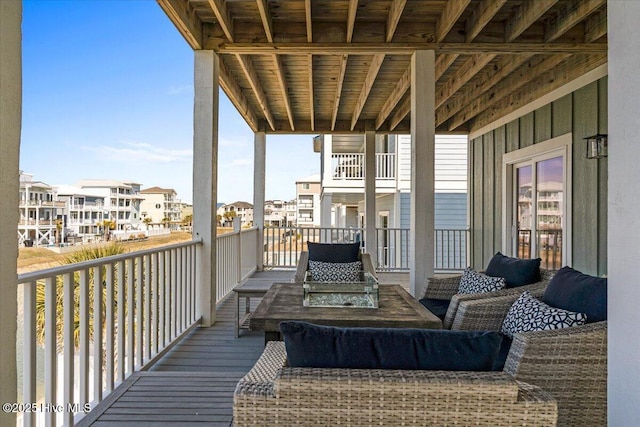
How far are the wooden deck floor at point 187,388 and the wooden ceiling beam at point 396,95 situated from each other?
3.61 metres

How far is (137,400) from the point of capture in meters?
2.46

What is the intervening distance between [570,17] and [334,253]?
10.7 feet

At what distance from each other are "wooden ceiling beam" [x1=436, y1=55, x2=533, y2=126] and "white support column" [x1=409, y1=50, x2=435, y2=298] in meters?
1.24

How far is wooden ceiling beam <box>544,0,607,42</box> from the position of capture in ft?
10.9

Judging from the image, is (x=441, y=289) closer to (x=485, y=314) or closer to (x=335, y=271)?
(x=485, y=314)

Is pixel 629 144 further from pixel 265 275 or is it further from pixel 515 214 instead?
pixel 265 275

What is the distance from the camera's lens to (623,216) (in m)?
1.57

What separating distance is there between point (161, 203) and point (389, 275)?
76.9 ft

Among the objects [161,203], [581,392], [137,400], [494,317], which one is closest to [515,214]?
[494,317]

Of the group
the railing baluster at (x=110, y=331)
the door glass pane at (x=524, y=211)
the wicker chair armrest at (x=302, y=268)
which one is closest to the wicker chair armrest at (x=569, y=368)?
the railing baluster at (x=110, y=331)

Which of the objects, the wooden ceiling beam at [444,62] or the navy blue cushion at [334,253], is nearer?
the wooden ceiling beam at [444,62]

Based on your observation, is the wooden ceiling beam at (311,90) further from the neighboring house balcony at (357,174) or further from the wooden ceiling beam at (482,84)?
the neighboring house balcony at (357,174)

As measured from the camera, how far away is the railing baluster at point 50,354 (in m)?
1.92

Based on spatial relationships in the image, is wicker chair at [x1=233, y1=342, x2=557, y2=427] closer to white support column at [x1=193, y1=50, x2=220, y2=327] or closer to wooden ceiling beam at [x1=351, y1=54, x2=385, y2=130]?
white support column at [x1=193, y1=50, x2=220, y2=327]
